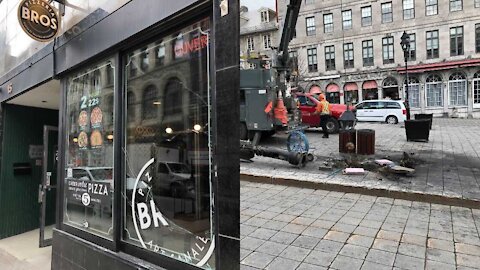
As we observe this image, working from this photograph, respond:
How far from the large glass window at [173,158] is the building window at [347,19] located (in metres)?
34.1

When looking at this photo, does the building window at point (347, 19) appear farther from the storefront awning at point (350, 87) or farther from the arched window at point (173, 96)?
the arched window at point (173, 96)

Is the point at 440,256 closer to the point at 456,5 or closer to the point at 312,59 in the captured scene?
the point at 312,59

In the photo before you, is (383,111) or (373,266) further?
(383,111)

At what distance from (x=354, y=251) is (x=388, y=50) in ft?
106

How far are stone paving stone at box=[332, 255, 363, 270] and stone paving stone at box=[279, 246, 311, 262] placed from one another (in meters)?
0.35

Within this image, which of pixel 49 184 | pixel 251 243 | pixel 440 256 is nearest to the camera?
pixel 440 256

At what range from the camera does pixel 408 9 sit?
3106 cm

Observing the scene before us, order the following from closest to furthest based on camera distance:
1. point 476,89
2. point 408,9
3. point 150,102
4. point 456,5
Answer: point 150,102 < point 476,89 < point 456,5 < point 408,9

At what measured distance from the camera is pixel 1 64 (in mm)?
7645

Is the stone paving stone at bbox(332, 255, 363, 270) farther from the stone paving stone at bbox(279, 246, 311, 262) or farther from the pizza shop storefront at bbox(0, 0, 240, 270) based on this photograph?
the pizza shop storefront at bbox(0, 0, 240, 270)

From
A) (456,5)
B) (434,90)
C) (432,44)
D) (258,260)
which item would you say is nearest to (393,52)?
(432,44)

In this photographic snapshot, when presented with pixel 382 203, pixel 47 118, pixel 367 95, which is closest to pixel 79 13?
pixel 47 118

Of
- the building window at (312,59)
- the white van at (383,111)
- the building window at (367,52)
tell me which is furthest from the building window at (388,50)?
the white van at (383,111)

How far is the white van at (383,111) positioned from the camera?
2025 centimetres
